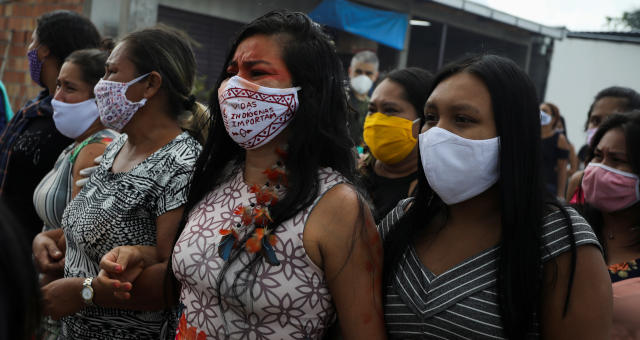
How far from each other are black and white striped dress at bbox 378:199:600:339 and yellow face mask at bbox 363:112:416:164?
1484 mm

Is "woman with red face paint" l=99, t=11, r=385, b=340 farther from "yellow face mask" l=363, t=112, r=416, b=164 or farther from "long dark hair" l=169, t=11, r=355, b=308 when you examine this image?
"yellow face mask" l=363, t=112, r=416, b=164

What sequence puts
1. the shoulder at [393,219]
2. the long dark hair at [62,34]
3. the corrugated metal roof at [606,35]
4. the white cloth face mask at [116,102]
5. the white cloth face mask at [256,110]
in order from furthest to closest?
1. the corrugated metal roof at [606,35]
2. the long dark hair at [62,34]
3. the white cloth face mask at [116,102]
4. the shoulder at [393,219]
5. the white cloth face mask at [256,110]

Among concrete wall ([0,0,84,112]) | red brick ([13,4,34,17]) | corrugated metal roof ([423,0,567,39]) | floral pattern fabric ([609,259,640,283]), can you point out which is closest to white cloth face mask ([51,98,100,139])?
floral pattern fabric ([609,259,640,283])

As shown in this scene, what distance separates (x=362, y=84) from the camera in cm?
792

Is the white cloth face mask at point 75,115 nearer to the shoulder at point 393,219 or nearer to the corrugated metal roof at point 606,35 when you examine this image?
the shoulder at point 393,219

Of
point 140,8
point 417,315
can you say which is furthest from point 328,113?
point 140,8

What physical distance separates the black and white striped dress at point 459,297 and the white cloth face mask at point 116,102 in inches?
58.2

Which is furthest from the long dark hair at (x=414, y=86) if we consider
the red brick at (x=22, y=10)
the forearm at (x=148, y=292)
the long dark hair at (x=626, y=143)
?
the red brick at (x=22, y=10)

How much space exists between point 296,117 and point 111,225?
91 cm

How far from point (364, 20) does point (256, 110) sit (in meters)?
8.31

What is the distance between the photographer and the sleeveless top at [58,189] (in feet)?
9.75

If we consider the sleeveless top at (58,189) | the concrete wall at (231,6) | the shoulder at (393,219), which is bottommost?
the sleeveless top at (58,189)

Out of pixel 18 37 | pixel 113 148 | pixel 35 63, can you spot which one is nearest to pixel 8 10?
pixel 18 37

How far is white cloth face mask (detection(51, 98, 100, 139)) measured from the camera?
129 inches
